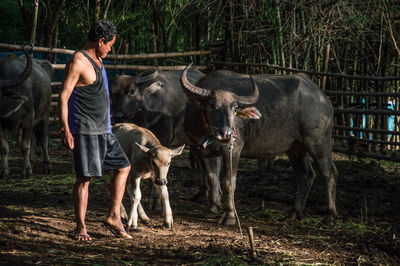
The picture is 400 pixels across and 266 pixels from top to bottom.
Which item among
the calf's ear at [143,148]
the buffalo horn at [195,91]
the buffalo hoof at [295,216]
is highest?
the buffalo horn at [195,91]

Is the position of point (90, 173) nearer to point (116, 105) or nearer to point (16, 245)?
point (16, 245)

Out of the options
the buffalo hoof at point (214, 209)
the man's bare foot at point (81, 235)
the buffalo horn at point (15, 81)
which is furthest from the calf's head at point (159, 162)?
the buffalo horn at point (15, 81)

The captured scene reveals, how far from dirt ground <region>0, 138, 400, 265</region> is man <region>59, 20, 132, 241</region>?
1.63 feet

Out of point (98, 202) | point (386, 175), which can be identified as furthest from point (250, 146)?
point (386, 175)

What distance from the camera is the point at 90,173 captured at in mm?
4414

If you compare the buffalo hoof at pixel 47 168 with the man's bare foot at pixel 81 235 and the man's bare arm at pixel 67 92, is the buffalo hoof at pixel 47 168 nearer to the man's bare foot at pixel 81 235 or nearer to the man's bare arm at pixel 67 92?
the man's bare foot at pixel 81 235

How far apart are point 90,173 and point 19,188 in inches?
140

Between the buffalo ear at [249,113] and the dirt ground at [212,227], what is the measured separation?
3.88ft

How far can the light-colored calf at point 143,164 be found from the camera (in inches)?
203

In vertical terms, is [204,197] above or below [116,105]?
below

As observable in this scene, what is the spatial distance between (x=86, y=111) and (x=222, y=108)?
1.70 meters

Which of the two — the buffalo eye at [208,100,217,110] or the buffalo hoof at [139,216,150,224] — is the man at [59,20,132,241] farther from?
the buffalo eye at [208,100,217,110]

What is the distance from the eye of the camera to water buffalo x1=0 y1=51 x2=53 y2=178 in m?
8.12

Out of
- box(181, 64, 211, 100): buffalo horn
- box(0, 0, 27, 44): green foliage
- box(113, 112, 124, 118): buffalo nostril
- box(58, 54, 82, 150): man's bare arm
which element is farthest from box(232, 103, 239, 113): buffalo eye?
box(0, 0, 27, 44): green foliage
